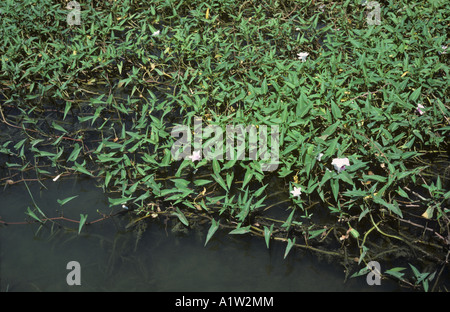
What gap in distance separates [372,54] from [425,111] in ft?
2.07

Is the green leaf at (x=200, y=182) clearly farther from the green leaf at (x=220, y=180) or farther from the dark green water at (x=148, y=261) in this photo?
the dark green water at (x=148, y=261)

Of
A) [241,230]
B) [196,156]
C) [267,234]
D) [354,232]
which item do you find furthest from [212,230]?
[354,232]

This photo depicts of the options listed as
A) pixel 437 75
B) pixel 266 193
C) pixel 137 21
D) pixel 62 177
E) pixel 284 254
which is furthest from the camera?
pixel 137 21

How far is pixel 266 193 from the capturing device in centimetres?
254

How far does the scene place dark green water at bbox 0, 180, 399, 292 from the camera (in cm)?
216

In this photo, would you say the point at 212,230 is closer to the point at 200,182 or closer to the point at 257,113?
the point at 200,182

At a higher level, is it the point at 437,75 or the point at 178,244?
the point at 437,75

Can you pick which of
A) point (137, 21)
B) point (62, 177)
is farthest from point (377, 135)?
point (137, 21)

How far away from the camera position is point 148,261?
89.3 inches

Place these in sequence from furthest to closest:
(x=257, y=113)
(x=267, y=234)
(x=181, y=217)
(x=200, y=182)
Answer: (x=257, y=113) < (x=200, y=182) < (x=181, y=217) < (x=267, y=234)

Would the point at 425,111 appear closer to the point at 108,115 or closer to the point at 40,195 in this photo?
the point at 108,115

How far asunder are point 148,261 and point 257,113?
1.01 metres

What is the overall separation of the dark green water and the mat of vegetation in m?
0.08

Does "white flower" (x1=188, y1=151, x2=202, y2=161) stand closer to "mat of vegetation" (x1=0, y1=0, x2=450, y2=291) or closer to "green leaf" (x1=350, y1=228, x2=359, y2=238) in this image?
"mat of vegetation" (x1=0, y1=0, x2=450, y2=291)
